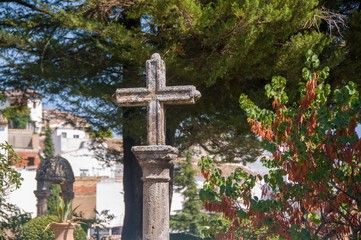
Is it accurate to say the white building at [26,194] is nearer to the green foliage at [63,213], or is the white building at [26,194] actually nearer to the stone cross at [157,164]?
the green foliage at [63,213]

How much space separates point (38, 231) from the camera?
64.2ft

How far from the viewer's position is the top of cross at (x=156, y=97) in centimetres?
890

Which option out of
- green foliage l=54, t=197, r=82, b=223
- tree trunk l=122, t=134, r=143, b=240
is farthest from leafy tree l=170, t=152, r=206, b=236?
tree trunk l=122, t=134, r=143, b=240

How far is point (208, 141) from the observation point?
20.8m

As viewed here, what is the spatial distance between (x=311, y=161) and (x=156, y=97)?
6.06ft

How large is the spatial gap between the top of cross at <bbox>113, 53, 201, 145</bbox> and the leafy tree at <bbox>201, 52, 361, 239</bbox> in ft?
2.26

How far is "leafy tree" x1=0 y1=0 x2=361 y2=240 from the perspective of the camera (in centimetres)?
1419

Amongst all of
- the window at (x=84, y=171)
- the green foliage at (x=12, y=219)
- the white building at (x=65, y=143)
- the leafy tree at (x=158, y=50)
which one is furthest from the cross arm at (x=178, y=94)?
the white building at (x=65, y=143)

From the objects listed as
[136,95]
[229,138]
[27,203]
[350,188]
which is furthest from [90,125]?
[27,203]

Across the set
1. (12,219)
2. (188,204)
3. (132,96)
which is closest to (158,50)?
(132,96)

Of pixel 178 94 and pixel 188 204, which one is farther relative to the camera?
pixel 188 204

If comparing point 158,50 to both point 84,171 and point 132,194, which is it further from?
point 84,171

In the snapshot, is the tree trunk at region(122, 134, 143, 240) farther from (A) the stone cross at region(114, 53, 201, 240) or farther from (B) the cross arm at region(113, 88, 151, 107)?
(A) the stone cross at region(114, 53, 201, 240)

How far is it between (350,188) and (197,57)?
667 cm
